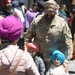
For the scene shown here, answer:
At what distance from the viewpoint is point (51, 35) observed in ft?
22.5

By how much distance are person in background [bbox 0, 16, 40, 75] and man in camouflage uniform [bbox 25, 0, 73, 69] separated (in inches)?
95.6

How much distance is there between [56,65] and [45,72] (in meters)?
0.27

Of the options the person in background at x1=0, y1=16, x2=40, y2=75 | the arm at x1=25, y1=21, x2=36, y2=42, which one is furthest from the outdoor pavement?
the person in background at x1=0, y1=16, x2=40, y2=75

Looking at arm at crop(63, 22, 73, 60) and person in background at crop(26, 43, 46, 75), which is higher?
arm at crop(63, 22, 73, 60)

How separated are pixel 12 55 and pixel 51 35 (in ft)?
8.13

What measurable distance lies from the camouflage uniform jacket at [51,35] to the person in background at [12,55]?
7.99 feet

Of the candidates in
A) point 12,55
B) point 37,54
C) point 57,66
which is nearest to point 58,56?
point 57,66

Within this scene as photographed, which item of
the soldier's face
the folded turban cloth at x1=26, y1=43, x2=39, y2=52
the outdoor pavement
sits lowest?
the outdoor pavement

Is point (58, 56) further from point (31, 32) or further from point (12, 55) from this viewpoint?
point (12, 55)

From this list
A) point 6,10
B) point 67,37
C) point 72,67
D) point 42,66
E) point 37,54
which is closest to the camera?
point 67,37

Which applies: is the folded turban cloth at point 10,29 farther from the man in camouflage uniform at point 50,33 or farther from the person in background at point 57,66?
the person in background at point 57,66

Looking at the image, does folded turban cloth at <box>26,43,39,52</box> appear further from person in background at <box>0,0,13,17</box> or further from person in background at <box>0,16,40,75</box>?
person in background at <box>0,16,40,75</box>

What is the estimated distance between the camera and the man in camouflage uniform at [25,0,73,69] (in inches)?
270

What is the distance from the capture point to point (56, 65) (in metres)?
7.40
